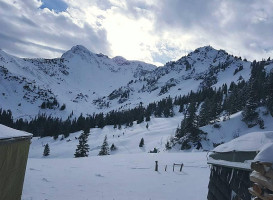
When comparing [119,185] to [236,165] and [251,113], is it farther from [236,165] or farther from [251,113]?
[251,113]

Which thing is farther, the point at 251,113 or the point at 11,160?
the point at 251,113

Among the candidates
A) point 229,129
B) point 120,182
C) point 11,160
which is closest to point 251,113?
point 229,129

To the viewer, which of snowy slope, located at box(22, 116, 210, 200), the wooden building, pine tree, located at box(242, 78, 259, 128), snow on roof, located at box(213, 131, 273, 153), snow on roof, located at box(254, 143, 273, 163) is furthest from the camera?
pine tree, located at box(242, 78, 259, 128)

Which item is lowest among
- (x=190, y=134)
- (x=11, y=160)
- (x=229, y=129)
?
(x=11, y=160)

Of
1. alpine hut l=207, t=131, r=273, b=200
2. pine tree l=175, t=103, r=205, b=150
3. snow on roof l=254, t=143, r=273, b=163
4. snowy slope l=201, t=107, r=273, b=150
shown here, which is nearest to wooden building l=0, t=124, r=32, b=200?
snow on roof l=254, t=143, r=273, b=163

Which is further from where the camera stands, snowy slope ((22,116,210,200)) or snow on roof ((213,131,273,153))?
snowy slope ((22,116,210,200))

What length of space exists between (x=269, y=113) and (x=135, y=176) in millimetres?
71101

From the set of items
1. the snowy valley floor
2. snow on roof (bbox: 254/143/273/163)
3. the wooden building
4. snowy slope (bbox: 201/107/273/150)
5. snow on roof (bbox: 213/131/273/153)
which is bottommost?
the snowy valley floor

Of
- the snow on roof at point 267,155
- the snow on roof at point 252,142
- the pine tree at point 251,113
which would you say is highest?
the pine tree at point 251,113

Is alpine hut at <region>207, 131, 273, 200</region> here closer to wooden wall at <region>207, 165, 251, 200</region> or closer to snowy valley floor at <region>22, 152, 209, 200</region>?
wooden wall at <region>207, 165, 251, 200</region>

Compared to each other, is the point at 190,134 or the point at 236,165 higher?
the point at 190,134

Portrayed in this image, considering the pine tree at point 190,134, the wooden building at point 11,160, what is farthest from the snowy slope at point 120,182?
the pine tree at point 190,134

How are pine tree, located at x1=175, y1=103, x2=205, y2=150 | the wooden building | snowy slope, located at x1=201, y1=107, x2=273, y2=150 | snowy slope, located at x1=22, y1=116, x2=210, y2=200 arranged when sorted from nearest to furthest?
the wooden building < snowy slope, located at x1=22, y1=116, x2=210, y2=200 < pine tree, located at x1=175, y1=103, x2=205, y2=150 < snowy slope, located at x1=201, y1=107, x2=273, y2=150

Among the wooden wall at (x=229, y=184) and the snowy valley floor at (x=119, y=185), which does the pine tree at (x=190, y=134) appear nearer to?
the snowy valley floor at (x=119, y=185)
